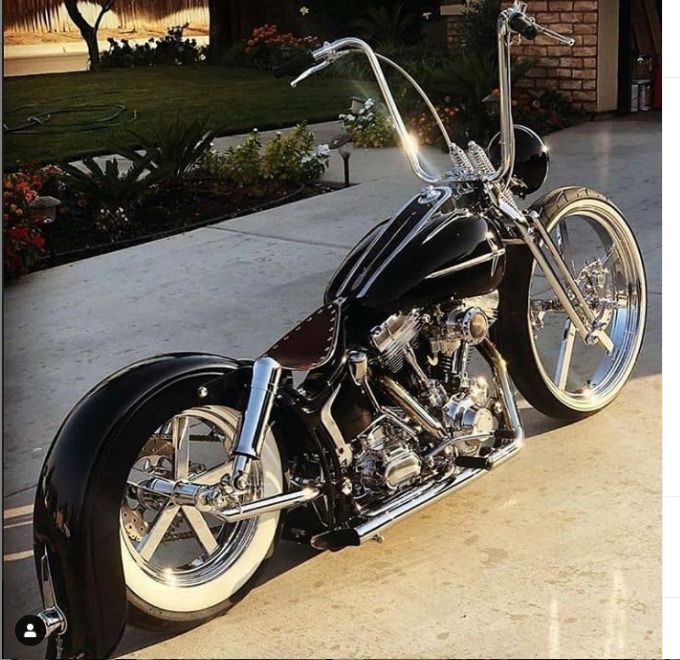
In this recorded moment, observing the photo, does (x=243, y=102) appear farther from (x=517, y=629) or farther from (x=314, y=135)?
(x=517, y=629)

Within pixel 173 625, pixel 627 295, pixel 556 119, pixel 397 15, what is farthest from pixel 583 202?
pixel 556 119

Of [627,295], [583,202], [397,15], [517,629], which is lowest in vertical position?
[517,629]

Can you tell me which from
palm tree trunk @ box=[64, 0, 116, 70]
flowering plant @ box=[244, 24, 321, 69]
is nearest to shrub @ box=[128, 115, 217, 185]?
flowering plant @ box=[244, 24, 321, 69]

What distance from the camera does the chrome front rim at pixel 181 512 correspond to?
2191 mm

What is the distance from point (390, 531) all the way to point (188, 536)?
54 centimetres

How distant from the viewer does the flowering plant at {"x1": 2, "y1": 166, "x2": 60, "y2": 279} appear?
3633 millimetres

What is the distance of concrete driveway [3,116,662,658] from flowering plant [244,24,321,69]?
851mm

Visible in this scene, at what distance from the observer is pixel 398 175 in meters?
5.68

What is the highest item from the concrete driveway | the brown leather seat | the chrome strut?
the brown leather seat

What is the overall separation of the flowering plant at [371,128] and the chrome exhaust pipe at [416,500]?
2.51 meters

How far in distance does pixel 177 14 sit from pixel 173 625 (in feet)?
5.69

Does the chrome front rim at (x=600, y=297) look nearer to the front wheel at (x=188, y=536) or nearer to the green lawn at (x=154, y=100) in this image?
the front wheel at (x=188, y=536)

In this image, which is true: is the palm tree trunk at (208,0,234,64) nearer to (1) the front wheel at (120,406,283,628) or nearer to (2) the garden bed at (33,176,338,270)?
(2) the garden bed at (33,176,338,270)

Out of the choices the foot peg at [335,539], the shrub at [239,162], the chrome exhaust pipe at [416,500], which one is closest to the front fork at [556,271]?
the chrome exhaust pipe at [416,500]
